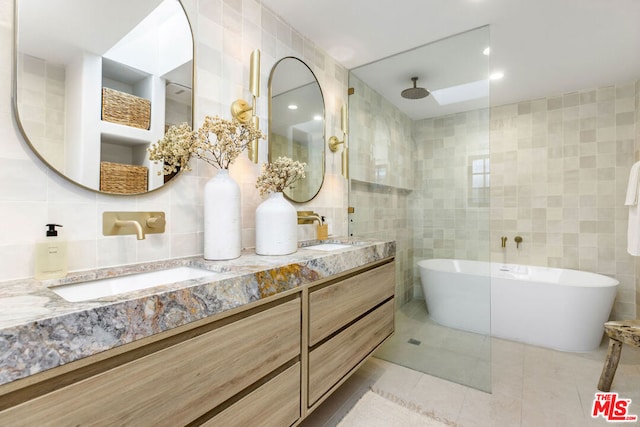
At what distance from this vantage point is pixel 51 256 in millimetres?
937

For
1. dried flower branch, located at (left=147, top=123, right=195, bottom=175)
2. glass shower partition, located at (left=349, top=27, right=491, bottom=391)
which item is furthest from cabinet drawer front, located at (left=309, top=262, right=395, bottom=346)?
dried flower branch, located at (left=147, top=123, right=195, bottom=175)

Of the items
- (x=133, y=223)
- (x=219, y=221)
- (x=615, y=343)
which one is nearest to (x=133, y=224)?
(x=133, y=223)

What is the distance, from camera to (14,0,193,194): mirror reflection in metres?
0.95

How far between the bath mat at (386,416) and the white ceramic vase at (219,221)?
3.72ft

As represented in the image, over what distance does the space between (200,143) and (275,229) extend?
0.52 metres

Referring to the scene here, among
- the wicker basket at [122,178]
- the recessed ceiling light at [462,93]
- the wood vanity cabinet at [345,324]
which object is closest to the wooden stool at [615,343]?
the wood vanity cabinet at [345,324]

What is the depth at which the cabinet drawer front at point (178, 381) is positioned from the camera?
0.60 meters

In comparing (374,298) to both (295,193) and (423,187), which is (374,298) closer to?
(295,193)

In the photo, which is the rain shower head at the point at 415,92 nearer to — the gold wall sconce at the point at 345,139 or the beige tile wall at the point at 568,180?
the gold wall sconce at the point at 345,139

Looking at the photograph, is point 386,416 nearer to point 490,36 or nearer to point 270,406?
point 270,406

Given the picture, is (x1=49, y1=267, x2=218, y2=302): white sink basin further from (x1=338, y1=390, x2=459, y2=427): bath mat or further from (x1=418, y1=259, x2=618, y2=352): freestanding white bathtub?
(x1=418, y1=259, x2=618, y2=352): freestanding white bathtub

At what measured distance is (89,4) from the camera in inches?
42.0

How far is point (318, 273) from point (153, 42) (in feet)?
3.99

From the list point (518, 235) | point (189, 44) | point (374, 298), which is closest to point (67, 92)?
point (189, 44)
